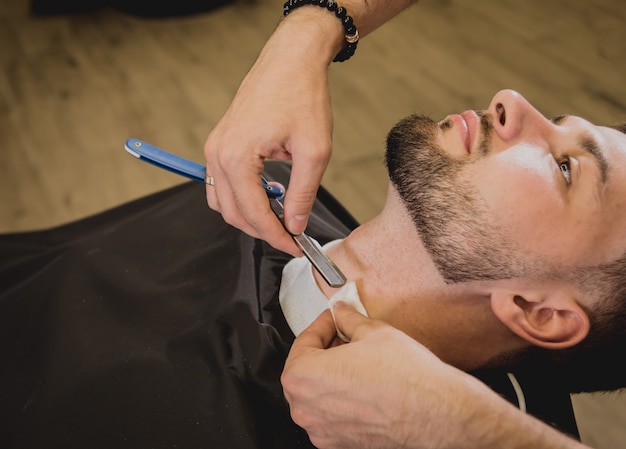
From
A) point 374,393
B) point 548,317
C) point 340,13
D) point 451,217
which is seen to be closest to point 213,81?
point 340,13

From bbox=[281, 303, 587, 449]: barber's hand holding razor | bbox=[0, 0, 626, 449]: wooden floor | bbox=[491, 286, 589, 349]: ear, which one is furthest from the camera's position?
bbox=[0, 0, 626, 449]: wooden floor

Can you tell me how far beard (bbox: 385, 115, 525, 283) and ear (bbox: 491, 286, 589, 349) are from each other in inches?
2.0

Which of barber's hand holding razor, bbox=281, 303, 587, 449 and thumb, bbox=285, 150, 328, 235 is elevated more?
thumb, bbox=285, 150, 328, 235

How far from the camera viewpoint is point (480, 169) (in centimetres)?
110

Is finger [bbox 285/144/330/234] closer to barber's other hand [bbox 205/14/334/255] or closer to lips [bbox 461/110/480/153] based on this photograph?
barber's other hand [bbox 205/14/334/255]

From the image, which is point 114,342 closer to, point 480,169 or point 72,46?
point 480,169

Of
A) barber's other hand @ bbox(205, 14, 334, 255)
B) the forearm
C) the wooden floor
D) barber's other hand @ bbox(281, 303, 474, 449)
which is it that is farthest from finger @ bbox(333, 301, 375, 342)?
the wooden floor

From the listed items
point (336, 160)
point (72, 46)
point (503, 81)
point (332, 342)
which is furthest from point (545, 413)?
point (72, 46)

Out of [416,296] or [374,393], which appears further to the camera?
[416,296]

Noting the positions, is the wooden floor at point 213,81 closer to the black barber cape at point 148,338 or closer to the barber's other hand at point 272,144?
the black barber cape at point 148,338

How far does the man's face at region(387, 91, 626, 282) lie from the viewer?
1058 millimetres

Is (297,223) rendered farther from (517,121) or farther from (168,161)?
(517,121)

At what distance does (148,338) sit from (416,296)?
618mm

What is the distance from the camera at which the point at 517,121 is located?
1120 mm
